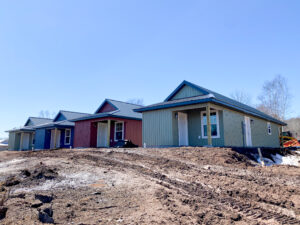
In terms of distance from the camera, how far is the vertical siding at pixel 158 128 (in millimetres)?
12869

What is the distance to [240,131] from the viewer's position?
13.8m

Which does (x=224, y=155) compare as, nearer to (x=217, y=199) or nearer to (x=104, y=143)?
(x=217, y=199)

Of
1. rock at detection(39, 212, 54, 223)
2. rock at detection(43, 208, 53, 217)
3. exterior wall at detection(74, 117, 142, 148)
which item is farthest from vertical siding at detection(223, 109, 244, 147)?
rock at detection(39, 212, 54, 223)

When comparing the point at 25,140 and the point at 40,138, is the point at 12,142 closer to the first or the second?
the point at 25,140

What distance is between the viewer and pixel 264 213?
3.79 m

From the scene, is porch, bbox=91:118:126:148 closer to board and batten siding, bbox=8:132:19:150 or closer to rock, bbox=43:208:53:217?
rock, bbox=43:208:53:217

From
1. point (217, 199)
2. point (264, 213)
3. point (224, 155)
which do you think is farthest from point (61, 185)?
point (224, 155)

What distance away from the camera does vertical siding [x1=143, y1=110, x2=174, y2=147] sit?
42.2ft

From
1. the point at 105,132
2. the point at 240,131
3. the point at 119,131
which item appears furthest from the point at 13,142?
the point at 240,131

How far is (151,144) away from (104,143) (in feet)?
21.7

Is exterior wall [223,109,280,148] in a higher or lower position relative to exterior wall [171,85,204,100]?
lower

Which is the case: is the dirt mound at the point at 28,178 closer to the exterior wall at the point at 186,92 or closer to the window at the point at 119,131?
the exterior wall at the point at 186,92

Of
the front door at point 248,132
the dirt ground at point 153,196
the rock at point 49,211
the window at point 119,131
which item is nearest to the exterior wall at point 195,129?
the front door at point 248,132

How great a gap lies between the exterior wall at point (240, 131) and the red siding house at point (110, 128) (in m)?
7.98
